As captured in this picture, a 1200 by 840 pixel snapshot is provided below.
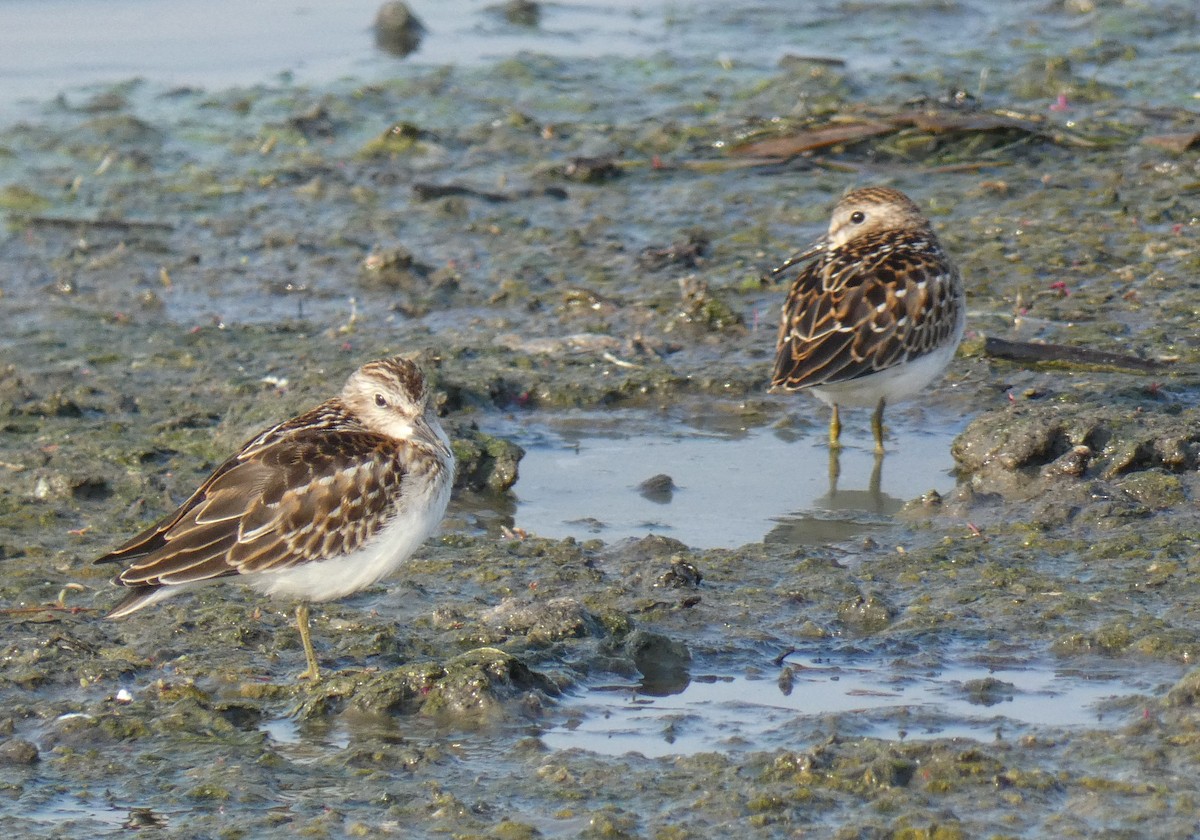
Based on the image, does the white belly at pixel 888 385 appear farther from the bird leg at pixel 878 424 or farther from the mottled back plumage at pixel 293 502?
the mottled back plumage at pixel 293 502

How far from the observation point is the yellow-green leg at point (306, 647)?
232 inches

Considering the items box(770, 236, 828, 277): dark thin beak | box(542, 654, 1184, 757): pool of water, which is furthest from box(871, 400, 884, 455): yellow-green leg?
box(542, 654, 1184, 757): pool of water

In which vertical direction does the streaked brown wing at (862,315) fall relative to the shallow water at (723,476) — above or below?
above

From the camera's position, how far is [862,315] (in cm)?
811

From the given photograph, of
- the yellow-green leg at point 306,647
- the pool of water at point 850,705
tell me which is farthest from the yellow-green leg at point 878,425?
the yellow-green leg at point 306,647

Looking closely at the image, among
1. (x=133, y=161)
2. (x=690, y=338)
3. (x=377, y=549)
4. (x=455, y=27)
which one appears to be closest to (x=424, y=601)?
(x=377, y=549)

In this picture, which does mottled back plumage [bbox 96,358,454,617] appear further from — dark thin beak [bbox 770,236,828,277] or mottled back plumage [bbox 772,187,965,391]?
dark thin beak [bbox 770,236,828,277]

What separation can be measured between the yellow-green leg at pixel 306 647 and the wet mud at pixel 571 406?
3.5 inches

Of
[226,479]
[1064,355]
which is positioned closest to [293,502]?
[226,479]

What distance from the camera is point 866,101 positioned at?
41.7 ft

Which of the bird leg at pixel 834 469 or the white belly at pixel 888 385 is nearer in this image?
the bird leg at pixel 834 469

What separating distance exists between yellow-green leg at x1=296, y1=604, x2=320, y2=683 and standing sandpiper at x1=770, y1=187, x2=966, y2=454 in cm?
273

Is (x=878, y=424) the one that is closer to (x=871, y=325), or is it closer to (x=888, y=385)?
(x=888, y=385)

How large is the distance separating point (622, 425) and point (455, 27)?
8.20 meters
